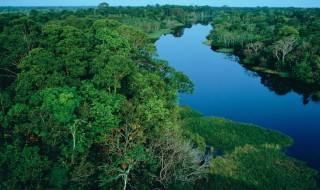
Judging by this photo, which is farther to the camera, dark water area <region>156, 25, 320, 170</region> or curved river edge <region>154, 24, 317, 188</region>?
dark water area <region>156, 25, 320, 170</region>

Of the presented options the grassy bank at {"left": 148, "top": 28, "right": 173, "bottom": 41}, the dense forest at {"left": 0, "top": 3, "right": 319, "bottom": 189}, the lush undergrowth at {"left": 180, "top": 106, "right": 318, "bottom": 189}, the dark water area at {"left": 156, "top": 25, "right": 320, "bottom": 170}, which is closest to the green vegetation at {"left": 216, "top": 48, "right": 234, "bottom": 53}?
the dark water area at {"left": 156, "top": 25, "right": 320, "bottom": 170}

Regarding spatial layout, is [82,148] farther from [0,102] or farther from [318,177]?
[318,177]

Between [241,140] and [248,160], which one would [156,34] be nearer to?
[241,140]

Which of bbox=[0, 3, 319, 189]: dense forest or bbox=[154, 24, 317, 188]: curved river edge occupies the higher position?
bbox=[0, 3, 319, 189]: dense forest

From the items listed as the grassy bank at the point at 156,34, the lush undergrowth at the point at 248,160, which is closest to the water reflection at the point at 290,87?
the lush undergrowth at the point at 248,160

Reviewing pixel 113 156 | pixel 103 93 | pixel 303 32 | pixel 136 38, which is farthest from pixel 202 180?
pixel 303 32

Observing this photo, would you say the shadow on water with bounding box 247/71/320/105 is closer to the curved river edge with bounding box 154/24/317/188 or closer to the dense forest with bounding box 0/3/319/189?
the curved river edge with bounding box 154/24/317/188

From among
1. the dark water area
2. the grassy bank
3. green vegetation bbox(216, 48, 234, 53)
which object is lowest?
the dark water area

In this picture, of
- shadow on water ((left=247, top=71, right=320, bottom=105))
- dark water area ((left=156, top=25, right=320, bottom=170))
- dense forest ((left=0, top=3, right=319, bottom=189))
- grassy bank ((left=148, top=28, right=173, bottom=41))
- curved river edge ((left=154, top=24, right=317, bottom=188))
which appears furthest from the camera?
grassy bank ((left=148, top=28, right=173, bottom=41))
